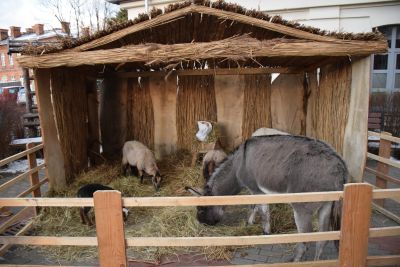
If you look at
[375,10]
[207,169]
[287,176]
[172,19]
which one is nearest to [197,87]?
[207,169]

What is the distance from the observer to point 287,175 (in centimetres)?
395

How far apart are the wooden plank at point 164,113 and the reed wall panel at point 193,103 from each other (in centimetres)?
17

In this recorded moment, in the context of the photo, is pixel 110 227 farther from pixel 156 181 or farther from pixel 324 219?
pixel 156 181

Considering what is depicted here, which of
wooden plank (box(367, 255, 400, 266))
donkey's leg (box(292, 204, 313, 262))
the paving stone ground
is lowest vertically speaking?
the paving stone ground

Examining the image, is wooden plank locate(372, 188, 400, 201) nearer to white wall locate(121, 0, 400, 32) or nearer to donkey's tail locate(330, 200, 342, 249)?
Result: donkey's tail locate(330, 200, 342, 249)

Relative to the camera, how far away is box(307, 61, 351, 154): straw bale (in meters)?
5.73

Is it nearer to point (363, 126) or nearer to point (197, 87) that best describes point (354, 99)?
point (363, 126)

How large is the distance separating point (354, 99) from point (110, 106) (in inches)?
242

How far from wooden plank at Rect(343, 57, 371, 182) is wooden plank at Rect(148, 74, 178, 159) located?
14.7 feet

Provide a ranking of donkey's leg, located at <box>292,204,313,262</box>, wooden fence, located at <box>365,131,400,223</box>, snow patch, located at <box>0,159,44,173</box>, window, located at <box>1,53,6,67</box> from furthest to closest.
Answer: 1. window, located at <box>1,53,6,67</box>
2. snow patch, located at <box>0,159,44,173</box>
3. wooden fence, located at <box>365,131,400,223</box>
4. donkey's leg, located at <box>292,204,313,262</box>

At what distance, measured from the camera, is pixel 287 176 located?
3.95 meters

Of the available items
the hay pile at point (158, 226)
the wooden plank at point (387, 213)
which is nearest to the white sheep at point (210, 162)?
the hay pile at point (158, 226)

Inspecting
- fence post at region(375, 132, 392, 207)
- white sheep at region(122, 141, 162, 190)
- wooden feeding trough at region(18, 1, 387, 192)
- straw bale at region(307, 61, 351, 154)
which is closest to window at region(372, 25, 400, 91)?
wooden feeding trough at region(18, 1, 387, 192)

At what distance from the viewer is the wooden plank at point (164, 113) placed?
8.41 m
